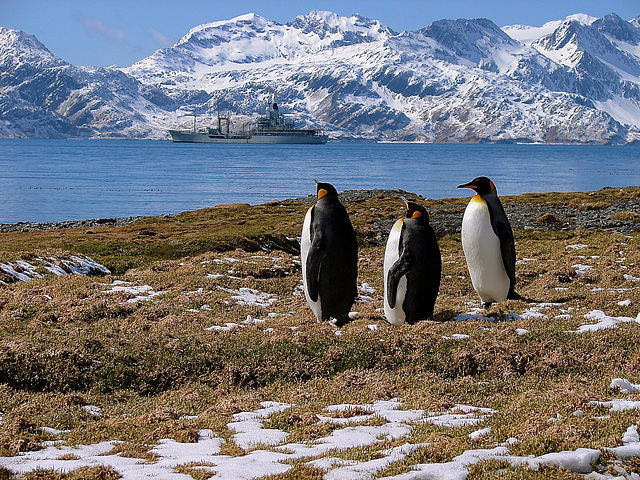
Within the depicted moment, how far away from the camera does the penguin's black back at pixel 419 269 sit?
12.7m

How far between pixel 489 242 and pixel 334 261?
3883 millimetres

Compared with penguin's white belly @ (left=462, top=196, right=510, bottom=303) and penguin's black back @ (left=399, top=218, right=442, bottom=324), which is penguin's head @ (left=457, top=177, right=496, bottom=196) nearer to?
penguin's white belly @ (left=462, top=196, right=510, bottom=303)

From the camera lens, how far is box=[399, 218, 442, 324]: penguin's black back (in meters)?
12.7

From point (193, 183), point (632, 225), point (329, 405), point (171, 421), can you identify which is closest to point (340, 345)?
point (329, 405)

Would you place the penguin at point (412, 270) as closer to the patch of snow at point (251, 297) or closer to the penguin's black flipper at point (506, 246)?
the penguin's black flipper at point (506, 246)

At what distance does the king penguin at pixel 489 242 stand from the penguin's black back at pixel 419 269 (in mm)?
1885

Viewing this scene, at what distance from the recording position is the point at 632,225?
29.8m

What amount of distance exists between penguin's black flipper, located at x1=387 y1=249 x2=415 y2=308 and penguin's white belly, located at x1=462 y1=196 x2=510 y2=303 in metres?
2.70

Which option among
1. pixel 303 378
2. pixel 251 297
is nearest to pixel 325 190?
pixel 251 297

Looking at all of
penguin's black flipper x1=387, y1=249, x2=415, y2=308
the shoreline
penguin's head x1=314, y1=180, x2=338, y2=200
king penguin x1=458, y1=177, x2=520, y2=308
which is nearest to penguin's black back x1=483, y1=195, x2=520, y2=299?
king penguin x1=458, y1=177, x2=520, y2=308

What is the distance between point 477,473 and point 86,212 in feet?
199

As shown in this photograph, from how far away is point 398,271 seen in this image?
12.8 m

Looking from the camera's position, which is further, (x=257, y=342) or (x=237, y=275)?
(x=237, y=275)

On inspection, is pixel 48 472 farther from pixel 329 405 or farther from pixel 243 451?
pixel 329 405
